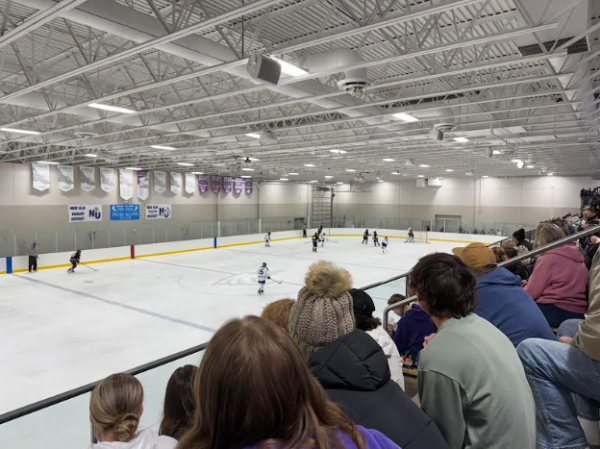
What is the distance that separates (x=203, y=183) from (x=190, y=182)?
1.33 metres

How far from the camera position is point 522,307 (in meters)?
2.48

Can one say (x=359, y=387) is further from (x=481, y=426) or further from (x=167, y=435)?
(x=167, y=435)

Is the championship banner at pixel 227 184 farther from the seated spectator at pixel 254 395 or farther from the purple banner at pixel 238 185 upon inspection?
the seated spectator at pixel 254 395

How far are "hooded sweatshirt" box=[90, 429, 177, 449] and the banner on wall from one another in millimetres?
29301

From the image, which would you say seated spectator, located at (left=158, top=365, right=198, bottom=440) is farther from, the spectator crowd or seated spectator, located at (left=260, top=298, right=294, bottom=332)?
seated spectator, located at (left=260, top=298, right=294, bottom=332)

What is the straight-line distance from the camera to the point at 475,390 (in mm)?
1654

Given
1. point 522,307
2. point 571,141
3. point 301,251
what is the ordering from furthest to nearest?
1. point 301,251
2. point 571,141
3. point 522,307

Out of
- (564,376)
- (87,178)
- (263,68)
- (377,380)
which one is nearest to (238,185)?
(87,178)

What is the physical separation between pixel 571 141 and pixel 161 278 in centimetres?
1928

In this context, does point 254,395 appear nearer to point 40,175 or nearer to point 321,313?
point 321,313

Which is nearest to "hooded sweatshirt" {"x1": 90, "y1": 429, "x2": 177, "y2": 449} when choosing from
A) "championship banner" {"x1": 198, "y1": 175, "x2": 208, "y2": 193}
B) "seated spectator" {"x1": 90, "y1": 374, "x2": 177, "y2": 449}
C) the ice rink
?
"seated spectator" {"x1": 90, "y1": 374, "x2": 177, "y2": 449}

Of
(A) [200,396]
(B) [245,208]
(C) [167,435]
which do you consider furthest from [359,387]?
(B) [245,208]

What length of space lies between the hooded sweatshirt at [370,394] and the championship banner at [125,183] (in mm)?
30664

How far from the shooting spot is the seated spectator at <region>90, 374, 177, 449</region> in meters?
2.02
